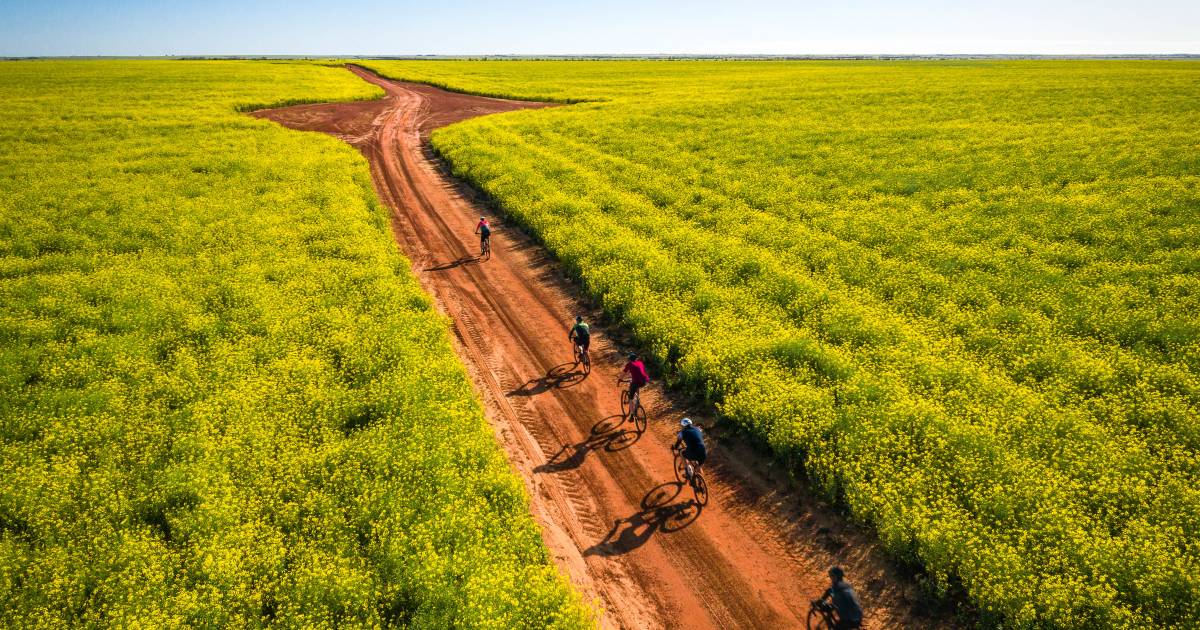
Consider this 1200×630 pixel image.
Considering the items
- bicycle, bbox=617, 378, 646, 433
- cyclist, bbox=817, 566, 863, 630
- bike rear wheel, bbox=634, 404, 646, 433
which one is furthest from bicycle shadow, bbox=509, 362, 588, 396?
cyclist, bbox=817, 566, 863, 630

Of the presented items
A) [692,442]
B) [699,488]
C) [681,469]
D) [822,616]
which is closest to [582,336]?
[681,469]

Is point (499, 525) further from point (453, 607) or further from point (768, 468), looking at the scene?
point (768, 468)

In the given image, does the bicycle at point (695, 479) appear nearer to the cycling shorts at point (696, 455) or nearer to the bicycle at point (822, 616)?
the cycling shorts at point (696, 455)

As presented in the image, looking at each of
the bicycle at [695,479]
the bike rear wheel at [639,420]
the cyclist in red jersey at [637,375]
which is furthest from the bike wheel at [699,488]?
the cyclist in red jersey at [637,375]

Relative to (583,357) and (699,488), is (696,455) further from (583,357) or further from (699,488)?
(583,357)

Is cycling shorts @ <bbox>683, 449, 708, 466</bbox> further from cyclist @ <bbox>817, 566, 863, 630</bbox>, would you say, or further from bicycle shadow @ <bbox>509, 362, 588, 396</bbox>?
bicycle shadow @ <bbox>509, 362, 588, 396</bbox>
